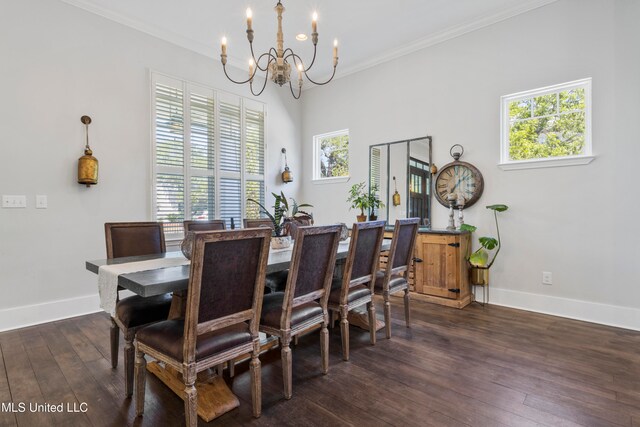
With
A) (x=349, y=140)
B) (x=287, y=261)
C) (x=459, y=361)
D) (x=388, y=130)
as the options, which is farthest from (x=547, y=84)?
(x=287, y=261)

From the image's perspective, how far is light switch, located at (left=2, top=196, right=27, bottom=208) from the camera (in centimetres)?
291

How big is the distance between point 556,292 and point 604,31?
2529 mm

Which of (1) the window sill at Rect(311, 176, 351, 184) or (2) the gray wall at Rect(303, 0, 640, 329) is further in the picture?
(1) the window sill at Rect(311, 176, 351, 184)

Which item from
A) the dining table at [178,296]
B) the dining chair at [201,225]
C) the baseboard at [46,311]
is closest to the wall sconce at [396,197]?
the dining chair at [201,225]

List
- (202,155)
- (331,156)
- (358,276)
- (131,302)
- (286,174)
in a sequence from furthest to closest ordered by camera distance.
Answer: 1. (331,156)
2. (286,174)
3. (202,155)
4. (358,276)
5. (131,302)

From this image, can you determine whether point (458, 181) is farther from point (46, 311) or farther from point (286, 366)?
point (46, 311)

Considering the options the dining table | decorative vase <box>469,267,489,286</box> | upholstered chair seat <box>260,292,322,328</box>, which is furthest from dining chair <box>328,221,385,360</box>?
decorative vase <box>469,267,489,286</box>

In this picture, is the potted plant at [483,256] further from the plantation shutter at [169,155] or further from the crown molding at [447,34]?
the plantation shutter at [169,155]

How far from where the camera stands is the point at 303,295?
6.33 feet

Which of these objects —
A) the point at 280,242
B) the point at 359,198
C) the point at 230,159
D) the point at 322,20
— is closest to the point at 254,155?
the point at 230,159

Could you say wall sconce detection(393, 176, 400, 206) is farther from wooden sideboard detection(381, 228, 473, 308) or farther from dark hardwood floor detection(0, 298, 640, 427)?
dark hardwood floor detection(0, 298, 640, 427)

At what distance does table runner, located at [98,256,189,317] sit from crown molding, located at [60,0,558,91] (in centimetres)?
303

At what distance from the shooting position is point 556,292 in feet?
10.7

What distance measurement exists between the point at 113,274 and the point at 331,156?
408 cm
